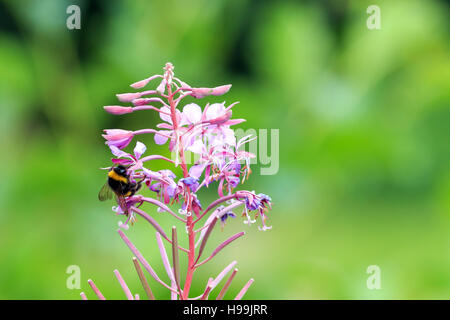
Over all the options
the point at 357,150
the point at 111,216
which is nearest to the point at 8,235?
the point at 111,216

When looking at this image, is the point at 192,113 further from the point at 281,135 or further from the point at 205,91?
the point at 281,135

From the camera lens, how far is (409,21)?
2.75m

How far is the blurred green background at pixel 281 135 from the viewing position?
2.27m

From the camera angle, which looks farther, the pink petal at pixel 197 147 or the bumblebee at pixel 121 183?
the bumblebee at pixel 121 183

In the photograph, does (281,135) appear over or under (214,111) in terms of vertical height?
under

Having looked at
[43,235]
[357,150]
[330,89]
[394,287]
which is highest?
[330,89]

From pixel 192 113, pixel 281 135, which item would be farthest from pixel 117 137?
pixel 281 135

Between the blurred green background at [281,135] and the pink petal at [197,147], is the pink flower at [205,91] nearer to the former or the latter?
the pink petal at [197,147]

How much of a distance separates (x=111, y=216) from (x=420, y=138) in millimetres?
1560

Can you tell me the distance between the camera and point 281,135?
101 inches

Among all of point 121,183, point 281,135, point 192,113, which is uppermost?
point 192,113

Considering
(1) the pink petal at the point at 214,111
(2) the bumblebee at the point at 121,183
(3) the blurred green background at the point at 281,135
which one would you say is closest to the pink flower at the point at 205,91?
(1) the pink petal at the point at 214,111
